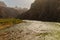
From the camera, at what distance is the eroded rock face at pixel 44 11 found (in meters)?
47.8

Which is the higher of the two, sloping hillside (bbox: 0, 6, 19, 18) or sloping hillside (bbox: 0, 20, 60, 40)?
sloping hillside (bbox: 0, 20, 60, 40)

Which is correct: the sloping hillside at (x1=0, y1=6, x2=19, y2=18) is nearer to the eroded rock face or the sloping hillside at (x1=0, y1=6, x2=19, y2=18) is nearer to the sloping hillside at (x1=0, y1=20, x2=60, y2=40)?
the eroded rock face

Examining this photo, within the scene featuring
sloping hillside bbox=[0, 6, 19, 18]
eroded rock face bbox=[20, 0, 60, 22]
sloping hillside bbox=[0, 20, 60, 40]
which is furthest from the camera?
sloping hillside bbox=[0, 6, 19, 18]

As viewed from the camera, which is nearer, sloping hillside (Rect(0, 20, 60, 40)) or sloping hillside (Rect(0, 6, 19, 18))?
sloping hillside (Rect(0, 20, 60, 40))

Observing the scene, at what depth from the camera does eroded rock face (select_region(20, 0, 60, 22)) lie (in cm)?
4781

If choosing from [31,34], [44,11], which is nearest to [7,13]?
[44,11]

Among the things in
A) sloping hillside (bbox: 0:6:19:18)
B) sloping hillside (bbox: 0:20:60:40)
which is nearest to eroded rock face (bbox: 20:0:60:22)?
sloping hillside (bbox: 0:6:19:18)

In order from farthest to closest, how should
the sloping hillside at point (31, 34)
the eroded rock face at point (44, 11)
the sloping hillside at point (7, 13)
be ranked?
the sloping hillside at point (7, 13)
the eroded rock face at point (44, 11)
the sloping hillside at point (31, 34)

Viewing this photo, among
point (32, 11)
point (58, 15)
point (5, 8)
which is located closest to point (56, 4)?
point (58, 15)

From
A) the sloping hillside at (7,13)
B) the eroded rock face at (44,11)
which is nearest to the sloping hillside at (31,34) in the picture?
the eroded rock face at (44,11)

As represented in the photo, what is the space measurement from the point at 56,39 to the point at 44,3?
4245 centimetres

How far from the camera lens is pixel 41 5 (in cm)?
5816

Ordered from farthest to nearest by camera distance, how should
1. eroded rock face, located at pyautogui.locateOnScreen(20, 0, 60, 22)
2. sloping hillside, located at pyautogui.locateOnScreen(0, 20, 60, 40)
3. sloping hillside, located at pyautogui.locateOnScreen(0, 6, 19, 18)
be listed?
sloping hillside, located at pyautogui.locateOnScreen(0, 6, 19, 18) → eroded rock face, located at pyautogui.locateOnScreen(20, 0, 60, 22) → sloping hillside, located at pyautogui.locateOnScreen(0, 20, 60, 40)

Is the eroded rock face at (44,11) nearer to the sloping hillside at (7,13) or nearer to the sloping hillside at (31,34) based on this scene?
the sloping hillside at (7,13)
